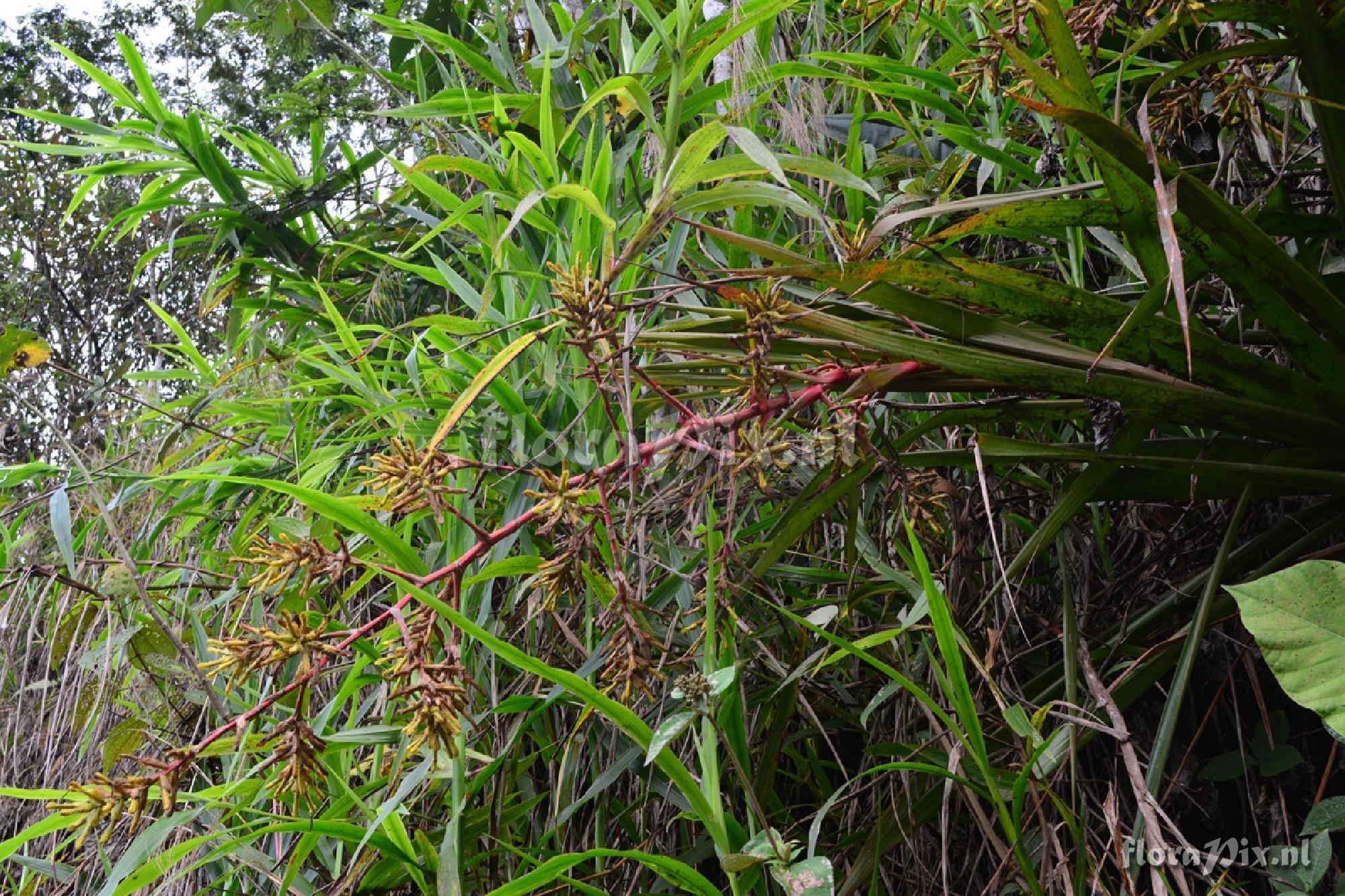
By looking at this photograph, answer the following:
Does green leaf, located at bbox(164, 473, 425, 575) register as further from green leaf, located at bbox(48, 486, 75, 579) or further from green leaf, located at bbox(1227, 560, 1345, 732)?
green leaf, located at bbox(1227, 560, 1345, 732)

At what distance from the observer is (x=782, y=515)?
2.88ft

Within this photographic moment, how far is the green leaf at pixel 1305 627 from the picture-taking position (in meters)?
0.56

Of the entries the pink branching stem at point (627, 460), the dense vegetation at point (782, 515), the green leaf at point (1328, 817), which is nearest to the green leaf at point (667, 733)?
the dense vegetation at point (782, 515)

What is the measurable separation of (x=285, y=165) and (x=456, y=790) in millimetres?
1206

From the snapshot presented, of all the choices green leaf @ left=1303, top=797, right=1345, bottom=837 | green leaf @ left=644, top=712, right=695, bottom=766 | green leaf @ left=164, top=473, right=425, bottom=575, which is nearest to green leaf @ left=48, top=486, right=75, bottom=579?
green leaf @ left=164, top=473, right=425, bottom=575

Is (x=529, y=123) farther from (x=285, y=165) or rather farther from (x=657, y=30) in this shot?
(x=285, y=165)

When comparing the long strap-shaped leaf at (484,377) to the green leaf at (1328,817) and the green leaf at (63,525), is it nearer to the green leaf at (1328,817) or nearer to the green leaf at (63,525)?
the green leaf at (63,525)

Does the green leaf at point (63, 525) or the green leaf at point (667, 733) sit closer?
the green leaf at point (667, 733)

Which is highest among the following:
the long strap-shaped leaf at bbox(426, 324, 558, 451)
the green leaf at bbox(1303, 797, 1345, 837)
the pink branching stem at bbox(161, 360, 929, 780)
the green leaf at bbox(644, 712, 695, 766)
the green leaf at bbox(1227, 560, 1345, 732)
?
the long strap-shaped leaf at bbox(426, 324, 558, 451)

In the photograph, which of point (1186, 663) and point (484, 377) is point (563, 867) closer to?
point (484, 377)

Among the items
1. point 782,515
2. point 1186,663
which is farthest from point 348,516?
point 1186,663

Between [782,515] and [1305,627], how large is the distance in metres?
0.40

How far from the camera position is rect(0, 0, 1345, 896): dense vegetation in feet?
2.09

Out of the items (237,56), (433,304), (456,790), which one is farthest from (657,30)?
(237,56)
